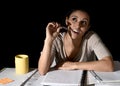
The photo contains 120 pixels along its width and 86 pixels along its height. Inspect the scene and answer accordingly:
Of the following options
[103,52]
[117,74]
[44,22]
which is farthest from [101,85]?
[44,22]

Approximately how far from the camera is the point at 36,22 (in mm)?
2605

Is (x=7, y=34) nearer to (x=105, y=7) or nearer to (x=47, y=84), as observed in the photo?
(x=105, y=7)

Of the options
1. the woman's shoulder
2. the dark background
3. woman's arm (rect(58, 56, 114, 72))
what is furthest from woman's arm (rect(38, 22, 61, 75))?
the dark background

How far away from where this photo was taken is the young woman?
151cm

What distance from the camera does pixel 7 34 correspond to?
2.62 metres

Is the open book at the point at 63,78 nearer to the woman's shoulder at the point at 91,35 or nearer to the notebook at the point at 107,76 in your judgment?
the notebook at the point at 107,76

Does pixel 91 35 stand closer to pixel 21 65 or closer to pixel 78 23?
pixel 78 23

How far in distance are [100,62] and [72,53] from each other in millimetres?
274

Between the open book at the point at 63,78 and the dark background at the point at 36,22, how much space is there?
127 cm

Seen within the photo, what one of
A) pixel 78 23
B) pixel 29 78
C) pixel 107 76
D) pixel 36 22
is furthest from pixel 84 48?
pixel 36 22

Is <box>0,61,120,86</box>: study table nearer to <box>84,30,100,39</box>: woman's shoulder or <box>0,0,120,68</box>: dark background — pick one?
<box>84,30,100,39</box>: woman's shoulder

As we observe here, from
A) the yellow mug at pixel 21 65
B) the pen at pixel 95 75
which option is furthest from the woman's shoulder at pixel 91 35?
the yellow mug at pixel 21 65

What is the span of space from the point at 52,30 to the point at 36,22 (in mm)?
1082

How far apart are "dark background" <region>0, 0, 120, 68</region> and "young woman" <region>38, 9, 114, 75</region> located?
862mm
